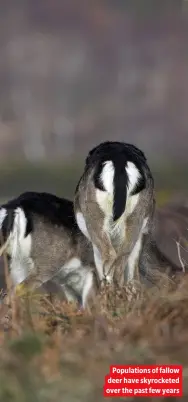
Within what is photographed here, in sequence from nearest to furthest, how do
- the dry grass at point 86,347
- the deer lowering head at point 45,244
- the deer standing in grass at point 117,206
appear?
the dry grass at point 86,347
the deer standing in grass at point 117,206
the deer lowering head at point 45,244

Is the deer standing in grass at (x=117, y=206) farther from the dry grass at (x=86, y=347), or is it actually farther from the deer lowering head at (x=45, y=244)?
the dry grass at (x=86, y=347)

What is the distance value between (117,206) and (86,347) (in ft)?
9.76

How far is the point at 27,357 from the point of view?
184cm

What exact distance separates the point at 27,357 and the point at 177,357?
369 mm

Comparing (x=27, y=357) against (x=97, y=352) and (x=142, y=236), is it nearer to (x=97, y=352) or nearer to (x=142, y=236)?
(x=97, y=352)

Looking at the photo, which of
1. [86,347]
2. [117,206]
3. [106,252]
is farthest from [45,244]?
[86,347]

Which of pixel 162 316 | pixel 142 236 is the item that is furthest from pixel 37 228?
pixel 162 316
